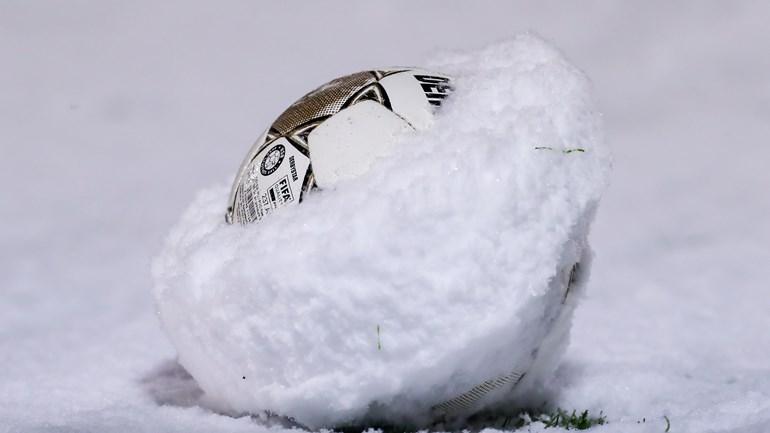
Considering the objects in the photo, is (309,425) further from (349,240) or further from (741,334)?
(741,334)

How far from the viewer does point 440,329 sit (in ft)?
7.06

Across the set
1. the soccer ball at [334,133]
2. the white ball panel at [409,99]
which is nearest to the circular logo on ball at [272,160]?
the soccer ball at [334,133]

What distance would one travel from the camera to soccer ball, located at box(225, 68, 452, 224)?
2.36 metres

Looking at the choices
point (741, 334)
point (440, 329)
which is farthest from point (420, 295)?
point (741, 334)

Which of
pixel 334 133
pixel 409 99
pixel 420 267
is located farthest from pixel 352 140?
pixel 420 267

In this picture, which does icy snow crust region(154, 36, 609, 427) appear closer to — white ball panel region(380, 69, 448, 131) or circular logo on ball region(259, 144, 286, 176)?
white ball panel region(380, 69, 448, 131)

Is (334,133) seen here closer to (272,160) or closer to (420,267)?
(272,160)

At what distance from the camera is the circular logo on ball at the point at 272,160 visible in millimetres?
2461

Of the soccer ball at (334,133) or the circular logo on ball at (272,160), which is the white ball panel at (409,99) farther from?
the circular logo on ball at (272,160)

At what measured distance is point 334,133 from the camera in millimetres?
2412

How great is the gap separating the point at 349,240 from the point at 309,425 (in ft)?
1.66

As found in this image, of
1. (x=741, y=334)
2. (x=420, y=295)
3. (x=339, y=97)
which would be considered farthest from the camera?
(x=741, y=334)

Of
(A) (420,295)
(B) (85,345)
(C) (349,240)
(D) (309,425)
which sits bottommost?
(D) (309,425)

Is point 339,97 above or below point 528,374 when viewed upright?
above
